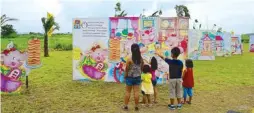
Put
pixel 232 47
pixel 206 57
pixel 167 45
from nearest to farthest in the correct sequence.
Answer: pixel 167 45
pixel 206 57
pixel 232 47

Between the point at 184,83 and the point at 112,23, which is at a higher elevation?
the point at 112,23

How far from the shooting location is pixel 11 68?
8617mm

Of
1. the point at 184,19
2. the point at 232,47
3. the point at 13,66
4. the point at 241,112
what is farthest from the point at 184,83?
the point at 232,47

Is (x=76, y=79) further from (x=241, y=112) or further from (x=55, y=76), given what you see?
(x=241, y=112)

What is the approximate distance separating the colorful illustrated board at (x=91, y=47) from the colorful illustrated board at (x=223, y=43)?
15941 mm

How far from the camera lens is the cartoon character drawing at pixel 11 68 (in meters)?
8.48

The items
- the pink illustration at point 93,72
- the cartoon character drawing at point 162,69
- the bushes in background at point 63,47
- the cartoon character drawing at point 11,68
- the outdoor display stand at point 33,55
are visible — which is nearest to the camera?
the cartoon character drawing at point 11,68

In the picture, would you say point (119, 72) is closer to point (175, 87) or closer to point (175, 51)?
point (175, 87)

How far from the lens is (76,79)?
1105 cm

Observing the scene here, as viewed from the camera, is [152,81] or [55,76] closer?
[152,81]

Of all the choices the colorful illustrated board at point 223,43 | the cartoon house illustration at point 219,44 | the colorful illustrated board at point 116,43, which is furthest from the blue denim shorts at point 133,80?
the cartoon house illustration at point 219,44

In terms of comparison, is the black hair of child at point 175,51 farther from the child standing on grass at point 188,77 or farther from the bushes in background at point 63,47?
the bushes in background at point 63,47

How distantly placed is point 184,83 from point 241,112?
1.36m

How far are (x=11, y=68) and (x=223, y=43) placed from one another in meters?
20.2
